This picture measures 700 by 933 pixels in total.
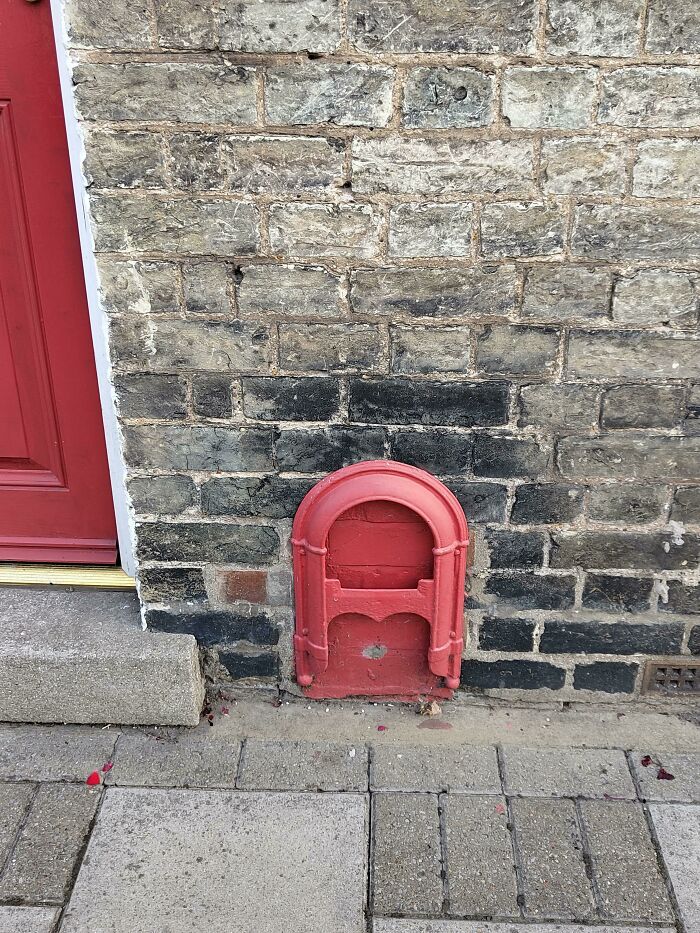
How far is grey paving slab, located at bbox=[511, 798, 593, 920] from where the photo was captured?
6.53 feet

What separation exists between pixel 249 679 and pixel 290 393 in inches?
41.6

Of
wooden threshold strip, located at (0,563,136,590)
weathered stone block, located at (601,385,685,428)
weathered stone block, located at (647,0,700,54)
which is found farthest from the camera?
wooden threshold strip, located at (0,563,136,590)

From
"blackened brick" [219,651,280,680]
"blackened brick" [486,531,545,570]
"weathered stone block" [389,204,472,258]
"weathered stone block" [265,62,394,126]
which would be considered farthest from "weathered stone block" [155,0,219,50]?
"blackened brick" [219,651,280,680]

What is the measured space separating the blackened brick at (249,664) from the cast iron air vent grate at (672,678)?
127 centimetres

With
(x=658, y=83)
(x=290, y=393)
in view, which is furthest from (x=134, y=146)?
(x=658, y=83)

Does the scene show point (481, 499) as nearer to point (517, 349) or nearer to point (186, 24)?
point (517, 349)

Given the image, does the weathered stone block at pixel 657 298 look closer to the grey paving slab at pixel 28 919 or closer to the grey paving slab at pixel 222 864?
Result: the grey paving slab at pixel 222 864

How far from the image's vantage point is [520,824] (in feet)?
7.27

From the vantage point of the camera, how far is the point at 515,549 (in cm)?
242

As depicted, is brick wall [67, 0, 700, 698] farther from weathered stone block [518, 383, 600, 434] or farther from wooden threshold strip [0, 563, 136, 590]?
wooden threshold strip [0, 563, 136, 590]

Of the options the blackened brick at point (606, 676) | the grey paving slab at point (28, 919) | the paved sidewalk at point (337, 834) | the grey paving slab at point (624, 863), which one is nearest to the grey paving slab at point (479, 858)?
the paved sidewalk at point (337, 834)

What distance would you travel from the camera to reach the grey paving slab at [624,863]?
1983 mm

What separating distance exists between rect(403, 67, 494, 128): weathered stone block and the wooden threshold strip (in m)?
1.81

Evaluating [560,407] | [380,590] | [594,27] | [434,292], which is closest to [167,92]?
[434,292]
